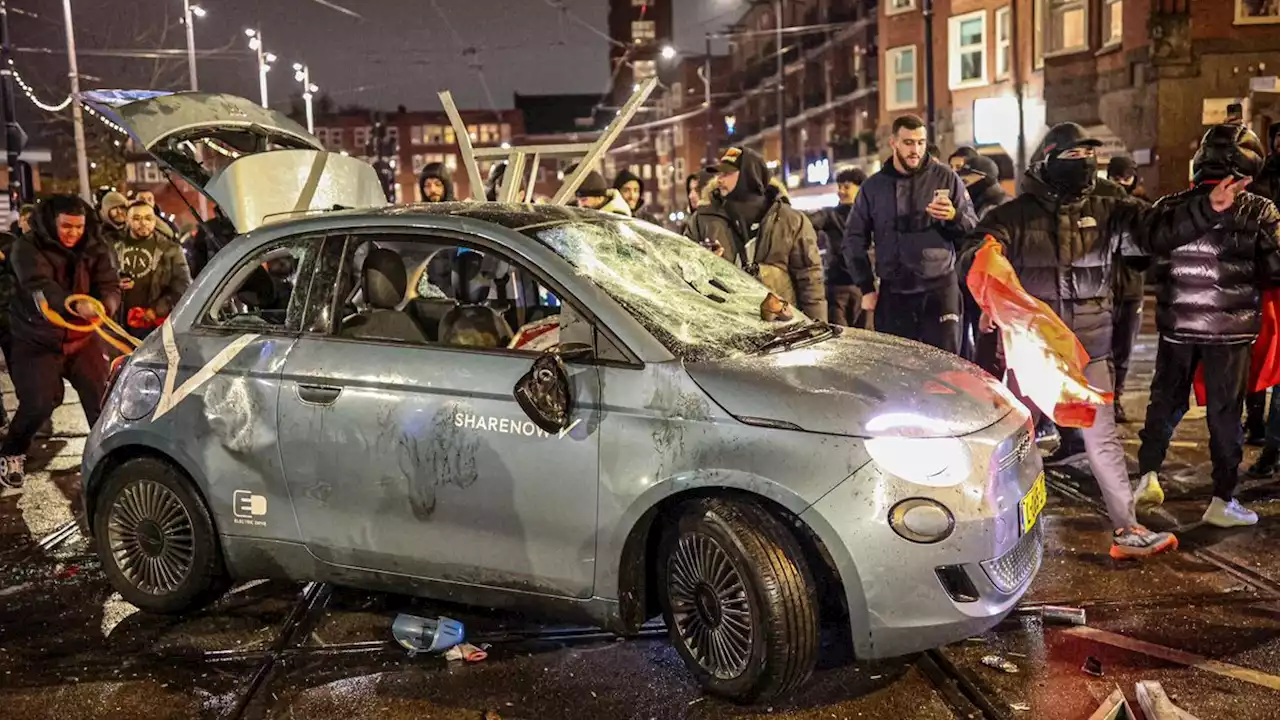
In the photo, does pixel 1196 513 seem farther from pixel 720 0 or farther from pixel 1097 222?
pixel 720 0

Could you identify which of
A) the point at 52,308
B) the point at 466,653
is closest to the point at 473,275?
the point at 52,308

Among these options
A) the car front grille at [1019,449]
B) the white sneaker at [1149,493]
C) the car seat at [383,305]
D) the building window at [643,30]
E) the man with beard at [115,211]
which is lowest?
the white sneaker at [1149,493]

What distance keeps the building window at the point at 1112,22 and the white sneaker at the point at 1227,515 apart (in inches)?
720

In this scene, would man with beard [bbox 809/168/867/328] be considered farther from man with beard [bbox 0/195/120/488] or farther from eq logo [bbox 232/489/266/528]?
eq logo [bbox 232/489/266/528]

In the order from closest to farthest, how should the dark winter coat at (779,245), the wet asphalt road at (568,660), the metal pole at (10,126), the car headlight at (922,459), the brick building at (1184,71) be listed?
the car headlight at (922,459), the wet asphalt road at (568,660), the dark winter coat at (779,245), the metal pole at (10,126), the brick building at (1184,71)

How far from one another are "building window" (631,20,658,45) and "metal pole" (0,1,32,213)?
264ft

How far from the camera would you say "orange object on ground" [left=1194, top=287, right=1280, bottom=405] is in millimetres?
6090

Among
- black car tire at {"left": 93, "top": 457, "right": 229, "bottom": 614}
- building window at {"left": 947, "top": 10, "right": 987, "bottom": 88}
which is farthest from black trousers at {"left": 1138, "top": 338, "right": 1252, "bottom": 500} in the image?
building window at {"left": 947, "top": 10, "right": 987, "bottom": 88}

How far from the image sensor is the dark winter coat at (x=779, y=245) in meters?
7.42

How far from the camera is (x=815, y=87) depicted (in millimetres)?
47594

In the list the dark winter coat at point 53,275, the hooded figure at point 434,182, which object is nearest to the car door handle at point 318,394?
the dark winter coat at point 53,275

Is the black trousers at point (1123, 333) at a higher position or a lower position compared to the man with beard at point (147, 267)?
lower

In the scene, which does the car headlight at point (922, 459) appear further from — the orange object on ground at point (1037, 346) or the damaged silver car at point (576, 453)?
the orange object on ground at point (1037, 346)

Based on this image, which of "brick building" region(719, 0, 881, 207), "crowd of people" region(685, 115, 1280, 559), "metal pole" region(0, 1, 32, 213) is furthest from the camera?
"brick building" region(719, 0, 881, 207)
